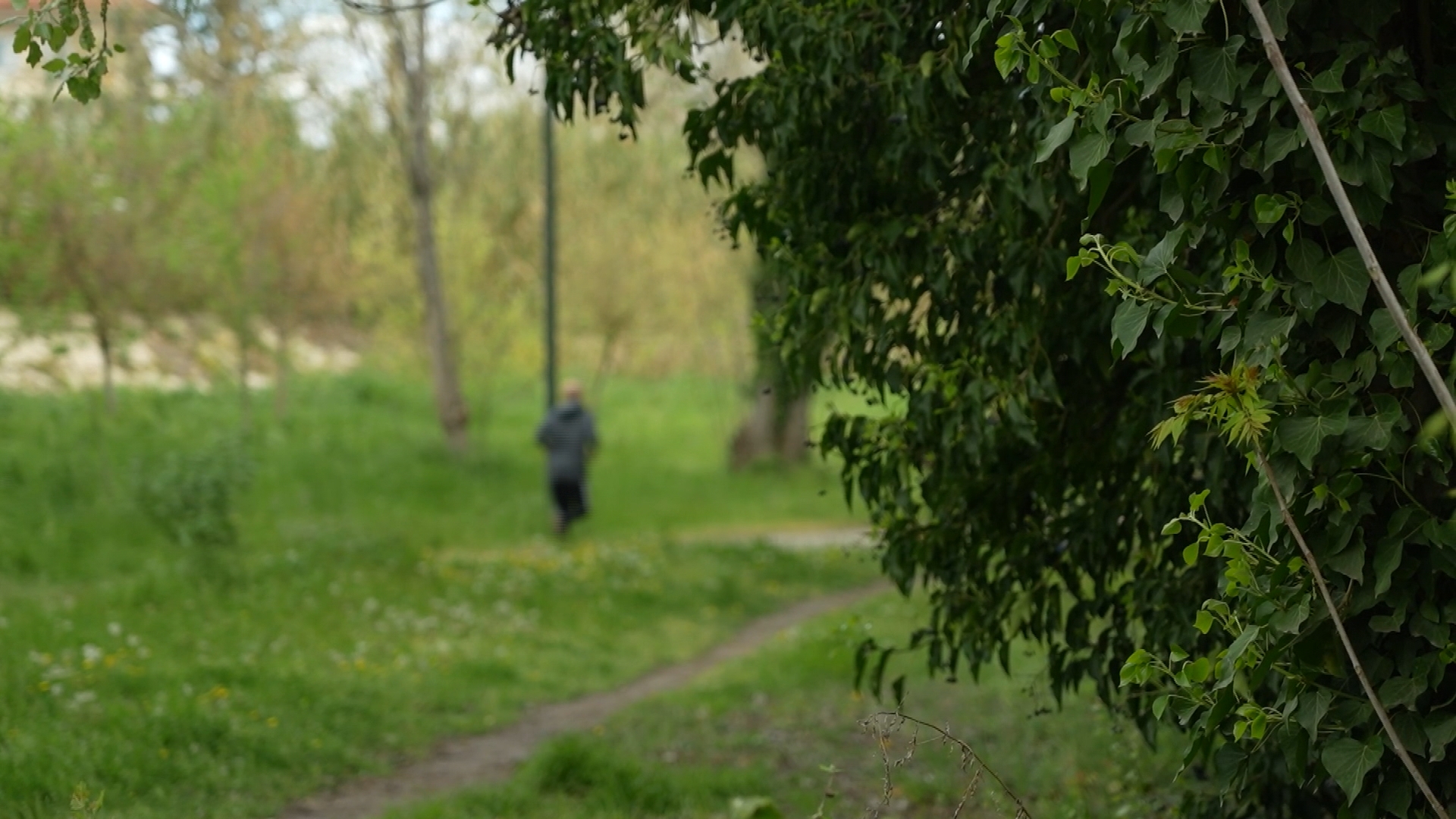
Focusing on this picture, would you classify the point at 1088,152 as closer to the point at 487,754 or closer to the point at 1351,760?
the point at 1351,760

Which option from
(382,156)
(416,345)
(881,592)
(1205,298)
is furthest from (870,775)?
(416,345)

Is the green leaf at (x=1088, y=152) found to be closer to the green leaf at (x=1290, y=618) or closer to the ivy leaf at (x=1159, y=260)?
the ivy leaf at (x=1159, y=260)

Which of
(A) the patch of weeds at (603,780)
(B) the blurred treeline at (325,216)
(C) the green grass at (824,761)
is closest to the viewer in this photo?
(C) the green grass at (824,761)

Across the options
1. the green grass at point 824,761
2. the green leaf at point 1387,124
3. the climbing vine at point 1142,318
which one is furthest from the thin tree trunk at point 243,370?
the green leaf at point 1387,124

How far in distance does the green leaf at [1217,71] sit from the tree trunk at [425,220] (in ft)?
61.5

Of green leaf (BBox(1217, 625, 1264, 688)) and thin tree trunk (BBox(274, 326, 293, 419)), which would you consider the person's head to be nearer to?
thin tree trunk (BBox(274, 326, 293, 419))

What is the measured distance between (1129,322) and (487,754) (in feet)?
20.8

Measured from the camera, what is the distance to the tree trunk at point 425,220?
73.2 feet

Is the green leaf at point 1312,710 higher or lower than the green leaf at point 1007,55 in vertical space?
lower

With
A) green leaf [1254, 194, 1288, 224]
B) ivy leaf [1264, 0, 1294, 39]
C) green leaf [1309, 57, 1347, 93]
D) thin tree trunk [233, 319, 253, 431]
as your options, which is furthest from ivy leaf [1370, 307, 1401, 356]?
thin tree trunk [233, 319, 253, 431]

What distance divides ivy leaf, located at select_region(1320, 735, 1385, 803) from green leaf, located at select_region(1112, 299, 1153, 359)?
109 cm

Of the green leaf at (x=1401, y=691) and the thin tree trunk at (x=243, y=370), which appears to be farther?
the thin tree trunk at (x=243, y=370)

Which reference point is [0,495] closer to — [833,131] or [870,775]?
[870,775]

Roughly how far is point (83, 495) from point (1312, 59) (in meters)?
16.9
